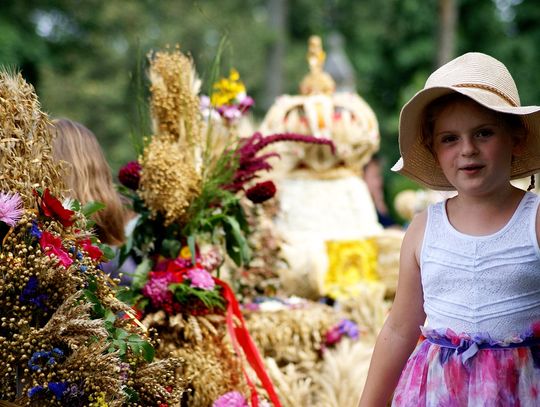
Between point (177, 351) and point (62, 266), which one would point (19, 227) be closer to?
point (62, 266)

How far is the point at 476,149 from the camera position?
2.16 metres

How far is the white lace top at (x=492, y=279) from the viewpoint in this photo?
6.91ft

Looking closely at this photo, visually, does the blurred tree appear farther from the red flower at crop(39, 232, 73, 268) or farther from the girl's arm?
the girl's arm

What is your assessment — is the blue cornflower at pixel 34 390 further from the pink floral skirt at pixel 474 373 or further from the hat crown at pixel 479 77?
the hat crown at pixel 479 77

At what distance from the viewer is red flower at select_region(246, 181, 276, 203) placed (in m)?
3.48

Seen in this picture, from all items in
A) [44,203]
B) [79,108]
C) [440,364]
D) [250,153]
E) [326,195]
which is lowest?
[440,364]

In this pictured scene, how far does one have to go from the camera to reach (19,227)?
7.25ft

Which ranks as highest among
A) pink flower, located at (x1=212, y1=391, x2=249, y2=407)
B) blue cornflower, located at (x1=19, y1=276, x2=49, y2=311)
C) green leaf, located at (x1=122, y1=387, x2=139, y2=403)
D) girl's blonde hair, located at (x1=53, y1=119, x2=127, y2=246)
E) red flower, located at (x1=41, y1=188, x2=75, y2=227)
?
girl's blonde hair, located at (x1=53, y1=119, x2=127, y2=246)

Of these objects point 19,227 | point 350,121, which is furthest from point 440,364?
→ point 350,121

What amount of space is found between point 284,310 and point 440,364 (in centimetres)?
211

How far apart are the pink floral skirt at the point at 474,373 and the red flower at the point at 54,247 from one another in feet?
3.02

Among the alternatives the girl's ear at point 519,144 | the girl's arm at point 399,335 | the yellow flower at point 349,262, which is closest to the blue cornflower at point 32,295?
the girl's arm at point 399,335

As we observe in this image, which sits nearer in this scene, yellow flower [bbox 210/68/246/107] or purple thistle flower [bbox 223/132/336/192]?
purple thistle flower [bbox 223/132/336/192]

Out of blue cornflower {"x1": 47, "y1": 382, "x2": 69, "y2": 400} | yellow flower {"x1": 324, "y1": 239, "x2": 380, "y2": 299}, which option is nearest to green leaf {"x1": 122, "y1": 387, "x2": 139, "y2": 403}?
blue cornflower {"x1": 47, "y1": 382, "x2": 69, "y2": 400}
